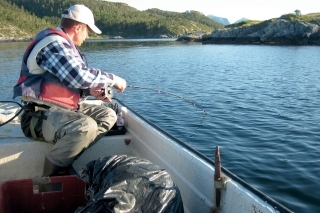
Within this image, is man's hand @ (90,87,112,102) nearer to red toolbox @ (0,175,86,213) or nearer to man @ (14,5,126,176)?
man @ (14,5,126,176)

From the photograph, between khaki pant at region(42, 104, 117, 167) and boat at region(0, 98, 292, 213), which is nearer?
boat at region(0, 98, 292, 213)

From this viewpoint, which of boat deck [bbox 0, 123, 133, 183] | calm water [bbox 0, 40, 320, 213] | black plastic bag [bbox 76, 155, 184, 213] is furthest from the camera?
calm water [bbox 0, 40, 320, 213]

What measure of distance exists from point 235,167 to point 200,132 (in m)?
3.02

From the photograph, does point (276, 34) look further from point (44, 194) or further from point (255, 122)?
point (44, 194)

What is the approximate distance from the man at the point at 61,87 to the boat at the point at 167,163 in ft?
1.24

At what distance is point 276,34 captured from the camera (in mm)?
74750

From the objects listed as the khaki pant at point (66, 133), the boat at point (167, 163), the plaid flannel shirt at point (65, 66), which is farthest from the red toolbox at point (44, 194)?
the plaid flannel shirt at point (65, 66)

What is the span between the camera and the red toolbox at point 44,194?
3.69m

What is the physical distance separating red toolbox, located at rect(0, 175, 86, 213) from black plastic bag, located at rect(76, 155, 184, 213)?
29.2 inches

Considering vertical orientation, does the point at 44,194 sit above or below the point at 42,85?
below

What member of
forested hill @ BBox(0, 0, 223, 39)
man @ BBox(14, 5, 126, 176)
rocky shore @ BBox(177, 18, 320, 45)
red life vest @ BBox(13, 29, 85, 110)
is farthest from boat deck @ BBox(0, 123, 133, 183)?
forested hill @ BBox(0, 0, 223, 39)

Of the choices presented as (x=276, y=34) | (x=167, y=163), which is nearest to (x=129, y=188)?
(x=167, y=163)

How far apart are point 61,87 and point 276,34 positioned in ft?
250

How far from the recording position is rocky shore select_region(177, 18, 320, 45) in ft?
230
